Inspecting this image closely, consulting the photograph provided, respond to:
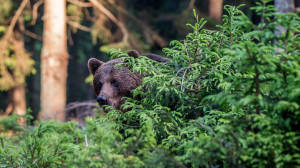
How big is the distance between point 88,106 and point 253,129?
23.2 ft

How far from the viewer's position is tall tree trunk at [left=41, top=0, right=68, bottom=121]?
1071cm

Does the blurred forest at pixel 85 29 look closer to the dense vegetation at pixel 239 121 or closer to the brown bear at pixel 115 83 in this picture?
the brown bear at pixel 115 83

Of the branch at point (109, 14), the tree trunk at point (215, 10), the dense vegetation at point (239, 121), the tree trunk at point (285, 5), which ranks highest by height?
the tree trunk at point (215, 10)

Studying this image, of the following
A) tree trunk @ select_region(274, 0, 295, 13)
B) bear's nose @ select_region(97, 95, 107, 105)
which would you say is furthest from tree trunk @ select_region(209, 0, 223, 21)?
bear's nose @ select_region(97, 95, 107, 105)

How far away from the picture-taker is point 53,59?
1071 cm

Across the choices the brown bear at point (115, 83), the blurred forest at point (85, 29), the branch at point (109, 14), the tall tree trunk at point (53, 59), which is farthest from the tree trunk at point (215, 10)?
the brown bear at point (115, 83)

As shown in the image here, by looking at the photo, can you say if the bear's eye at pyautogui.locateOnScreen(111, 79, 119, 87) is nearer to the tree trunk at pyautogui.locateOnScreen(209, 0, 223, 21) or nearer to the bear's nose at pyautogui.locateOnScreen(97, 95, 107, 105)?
the bear's nose at pyautogui.locateOnScreen(97, 95, 107, 105)

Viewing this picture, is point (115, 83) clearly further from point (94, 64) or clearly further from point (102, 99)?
point (94, 64)

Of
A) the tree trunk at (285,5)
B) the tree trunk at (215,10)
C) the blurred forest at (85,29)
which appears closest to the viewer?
the tree trunk at (285,5)

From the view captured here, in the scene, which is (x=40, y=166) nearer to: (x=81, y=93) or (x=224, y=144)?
(x=224, y=144)

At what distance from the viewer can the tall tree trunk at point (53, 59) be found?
10.7m

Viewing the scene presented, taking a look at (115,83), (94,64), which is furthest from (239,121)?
(94,64)

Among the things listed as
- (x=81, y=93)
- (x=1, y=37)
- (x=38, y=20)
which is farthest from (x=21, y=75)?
(x=81, y=93)

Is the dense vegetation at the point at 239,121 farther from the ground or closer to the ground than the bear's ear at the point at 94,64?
closer to the ground
